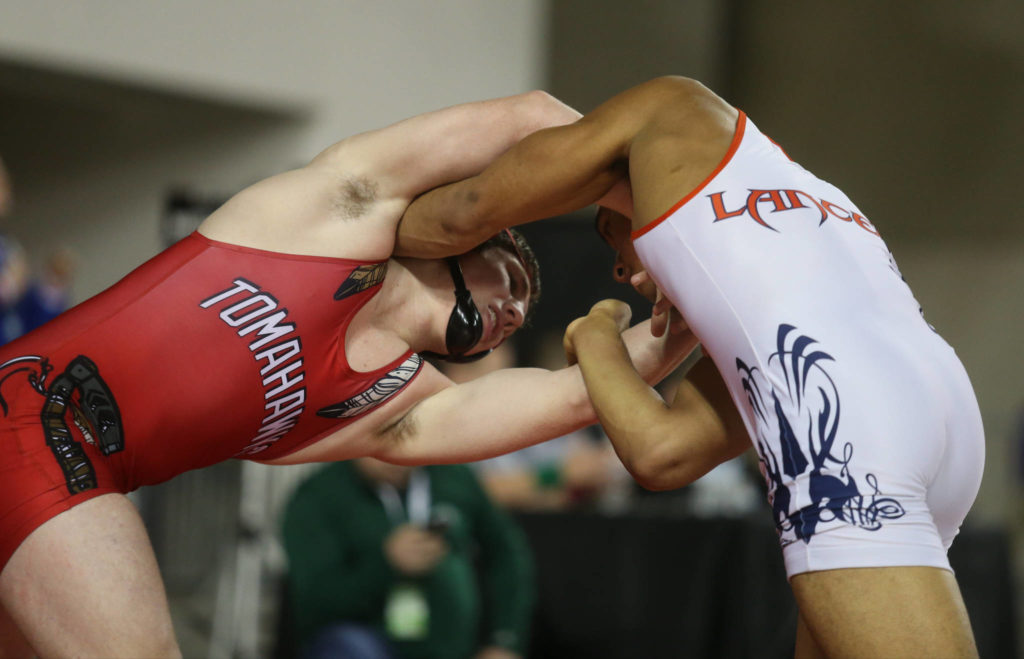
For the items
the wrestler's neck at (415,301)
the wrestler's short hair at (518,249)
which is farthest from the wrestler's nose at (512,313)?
the wrestler's neck at (415,301)

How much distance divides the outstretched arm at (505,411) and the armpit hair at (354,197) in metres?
0.54

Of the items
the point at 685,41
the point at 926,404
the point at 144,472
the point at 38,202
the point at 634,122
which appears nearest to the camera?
the point at 926,404

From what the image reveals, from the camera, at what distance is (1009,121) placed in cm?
1037

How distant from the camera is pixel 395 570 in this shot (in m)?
4.31

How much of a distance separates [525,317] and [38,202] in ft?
24.5

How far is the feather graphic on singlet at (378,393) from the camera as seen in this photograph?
2441 millimetres

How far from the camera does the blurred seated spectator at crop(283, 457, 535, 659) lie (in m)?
4.31

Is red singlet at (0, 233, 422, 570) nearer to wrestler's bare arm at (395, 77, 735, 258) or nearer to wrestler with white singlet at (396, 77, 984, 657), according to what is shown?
wrestler's bare arm at (395, 77, 735, 258)

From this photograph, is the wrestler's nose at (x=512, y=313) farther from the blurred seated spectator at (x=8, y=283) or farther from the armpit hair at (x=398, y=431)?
the blurred seated spectator at (x=8, y=283)

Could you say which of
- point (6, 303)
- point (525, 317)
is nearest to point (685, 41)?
point (6, 303)

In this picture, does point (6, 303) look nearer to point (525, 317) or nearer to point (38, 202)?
point (525, 317)

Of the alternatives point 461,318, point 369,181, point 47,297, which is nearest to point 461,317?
point 461,318

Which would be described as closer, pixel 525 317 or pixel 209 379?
pixel 209 379

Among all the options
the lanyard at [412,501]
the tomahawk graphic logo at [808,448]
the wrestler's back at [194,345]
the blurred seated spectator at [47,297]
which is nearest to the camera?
the tomahawk graphic logo at [808,448]
